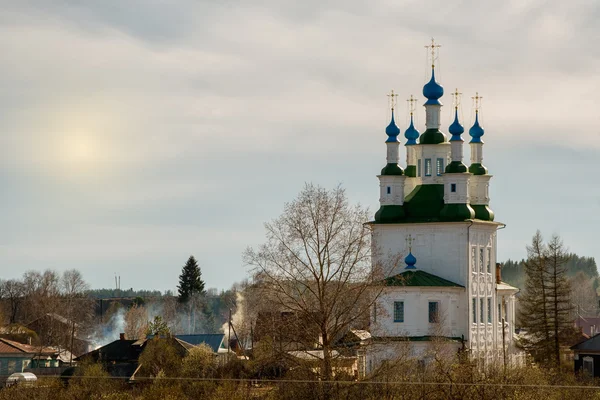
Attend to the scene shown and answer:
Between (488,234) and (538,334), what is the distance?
6.50m

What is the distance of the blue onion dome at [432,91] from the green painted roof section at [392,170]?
3922 millimetres

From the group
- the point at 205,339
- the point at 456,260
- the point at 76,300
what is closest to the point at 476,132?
the point at 456,260

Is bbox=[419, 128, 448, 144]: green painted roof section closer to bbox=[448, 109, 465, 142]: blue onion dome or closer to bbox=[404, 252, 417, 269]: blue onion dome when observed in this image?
bbox=[448, 109, 465, 142]: blue onion dome

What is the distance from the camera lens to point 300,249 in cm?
4494

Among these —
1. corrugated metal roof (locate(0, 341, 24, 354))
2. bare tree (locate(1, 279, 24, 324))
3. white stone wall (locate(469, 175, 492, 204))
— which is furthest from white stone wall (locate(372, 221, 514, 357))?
bare tree (locate(1, 279, 24, 324))

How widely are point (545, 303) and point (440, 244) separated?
8.17m

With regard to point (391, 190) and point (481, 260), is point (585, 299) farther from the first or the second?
point (391, 190)

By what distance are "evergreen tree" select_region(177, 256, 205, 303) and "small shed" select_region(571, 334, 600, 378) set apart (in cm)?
5530

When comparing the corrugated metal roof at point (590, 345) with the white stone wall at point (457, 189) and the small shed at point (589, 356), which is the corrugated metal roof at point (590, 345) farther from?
the white stone wall at point (457, 189)

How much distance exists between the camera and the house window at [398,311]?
5816 cm

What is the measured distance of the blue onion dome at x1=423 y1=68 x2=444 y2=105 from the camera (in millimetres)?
63438

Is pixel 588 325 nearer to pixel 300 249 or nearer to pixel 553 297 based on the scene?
pixel 553 297

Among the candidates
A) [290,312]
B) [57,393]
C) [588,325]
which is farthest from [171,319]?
[290,312]

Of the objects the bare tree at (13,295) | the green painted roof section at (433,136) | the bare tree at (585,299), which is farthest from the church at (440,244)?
the bare tree at (585,299)
